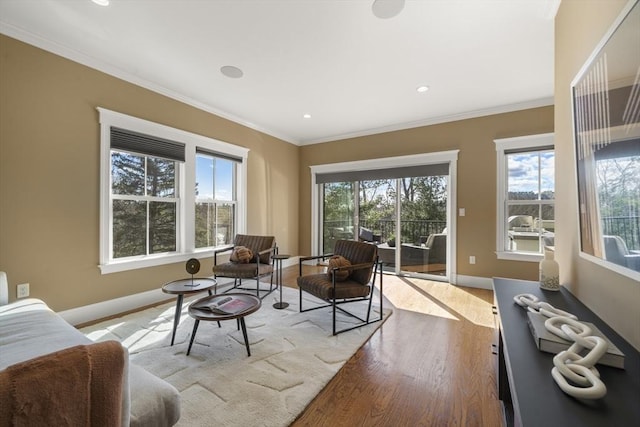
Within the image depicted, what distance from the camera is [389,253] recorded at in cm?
496

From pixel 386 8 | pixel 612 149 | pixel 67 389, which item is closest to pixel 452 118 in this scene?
pixel 386 8

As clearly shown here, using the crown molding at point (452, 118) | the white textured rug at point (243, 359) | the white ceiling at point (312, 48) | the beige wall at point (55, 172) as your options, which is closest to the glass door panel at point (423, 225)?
the crown molding at point (452, 118)

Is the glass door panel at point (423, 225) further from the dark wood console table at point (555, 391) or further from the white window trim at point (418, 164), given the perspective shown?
the dark wood console table at point (555, 391)

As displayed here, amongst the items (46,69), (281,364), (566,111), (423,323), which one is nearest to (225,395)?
(281,364)

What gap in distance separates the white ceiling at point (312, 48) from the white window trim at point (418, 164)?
2.64 ft

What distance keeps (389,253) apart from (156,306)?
372 cm

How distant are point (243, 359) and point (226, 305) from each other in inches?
17.2

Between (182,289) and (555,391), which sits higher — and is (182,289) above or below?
below

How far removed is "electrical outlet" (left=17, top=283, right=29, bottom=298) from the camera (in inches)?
95.4

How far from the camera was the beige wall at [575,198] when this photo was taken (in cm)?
104

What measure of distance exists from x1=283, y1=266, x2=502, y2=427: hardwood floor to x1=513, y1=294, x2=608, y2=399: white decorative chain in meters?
0.87

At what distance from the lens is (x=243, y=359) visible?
2098 millimetres

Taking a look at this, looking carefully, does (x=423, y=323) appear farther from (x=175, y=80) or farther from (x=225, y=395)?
(x=175, y=80)

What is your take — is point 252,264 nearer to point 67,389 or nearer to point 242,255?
point 242,255
